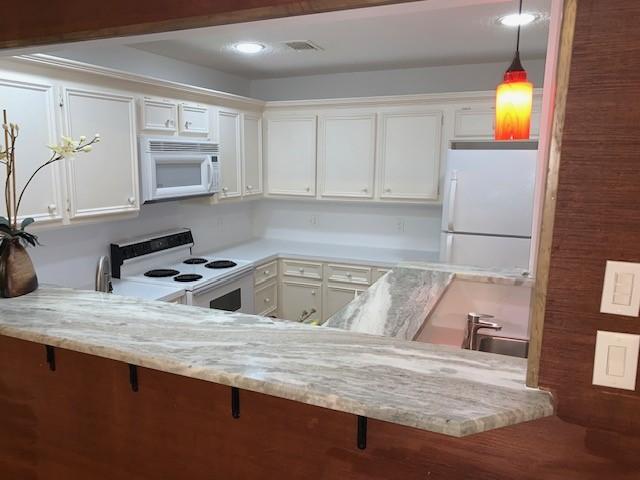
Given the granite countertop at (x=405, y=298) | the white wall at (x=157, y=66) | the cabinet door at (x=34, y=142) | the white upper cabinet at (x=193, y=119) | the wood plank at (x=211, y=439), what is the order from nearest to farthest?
the wood plank at (x=211, y=439) → the granite countertop at (x=405, y=298) → the cabinet door at (x=34, y=142) → the white wall at (x=157, y=66) → the white upper cabinet at (x=193, y=119)

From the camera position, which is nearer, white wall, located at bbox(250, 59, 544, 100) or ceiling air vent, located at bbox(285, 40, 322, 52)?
ceiling air vent, located at bbox(285, 40, 322, 52)

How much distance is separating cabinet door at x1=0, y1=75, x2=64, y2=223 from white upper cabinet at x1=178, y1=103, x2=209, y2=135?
1006mm

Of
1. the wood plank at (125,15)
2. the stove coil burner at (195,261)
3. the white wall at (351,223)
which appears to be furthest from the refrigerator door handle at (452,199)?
the wood plank at (125,15)

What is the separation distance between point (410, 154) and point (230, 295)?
189 cm

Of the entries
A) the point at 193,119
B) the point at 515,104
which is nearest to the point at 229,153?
the point at 193,119

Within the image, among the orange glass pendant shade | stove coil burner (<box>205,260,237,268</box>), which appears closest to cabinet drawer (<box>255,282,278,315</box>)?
stove coil burner (<box>205,260,237,268</box>)

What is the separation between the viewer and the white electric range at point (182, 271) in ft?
10.2

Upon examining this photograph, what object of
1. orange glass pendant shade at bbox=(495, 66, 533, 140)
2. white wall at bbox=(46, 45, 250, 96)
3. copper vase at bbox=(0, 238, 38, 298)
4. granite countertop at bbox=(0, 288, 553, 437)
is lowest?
granite countertop at bbox=(0, 288, 553, 437)

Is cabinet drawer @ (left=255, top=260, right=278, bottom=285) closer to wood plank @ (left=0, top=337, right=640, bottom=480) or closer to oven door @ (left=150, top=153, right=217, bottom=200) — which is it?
oven door @ (left=150, top=153, right=217, bottom=200)

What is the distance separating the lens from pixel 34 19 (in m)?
1.52

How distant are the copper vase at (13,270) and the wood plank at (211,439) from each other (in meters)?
0.18

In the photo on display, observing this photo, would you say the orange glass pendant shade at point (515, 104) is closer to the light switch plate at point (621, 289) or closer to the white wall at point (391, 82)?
the light switch plate at point (621, 289)

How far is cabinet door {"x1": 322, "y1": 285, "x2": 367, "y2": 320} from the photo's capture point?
4.00 m

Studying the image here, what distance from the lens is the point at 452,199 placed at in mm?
3303
